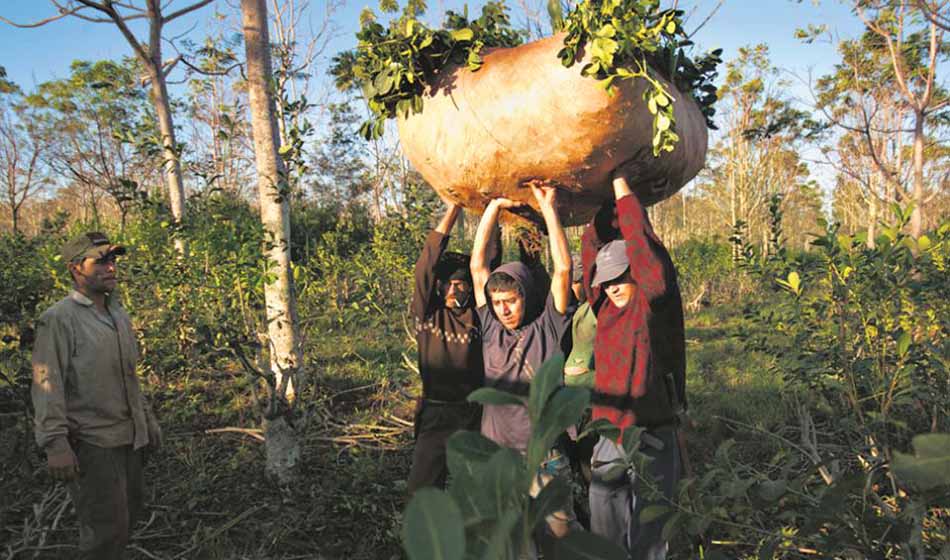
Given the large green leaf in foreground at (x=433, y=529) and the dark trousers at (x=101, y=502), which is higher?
the large green leaf in foreground at (x=433, y=529)

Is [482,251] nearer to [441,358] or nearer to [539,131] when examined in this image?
[441,358]

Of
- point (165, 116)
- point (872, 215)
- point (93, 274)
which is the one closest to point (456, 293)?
point (93, 274)

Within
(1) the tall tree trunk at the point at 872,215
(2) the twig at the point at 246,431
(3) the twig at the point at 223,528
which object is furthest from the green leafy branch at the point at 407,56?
(2) the twig at the point at 246,431

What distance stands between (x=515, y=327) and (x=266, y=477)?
6.33 feet


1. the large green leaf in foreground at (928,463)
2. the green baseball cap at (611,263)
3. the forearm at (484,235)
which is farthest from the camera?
the forearm at (484,235)

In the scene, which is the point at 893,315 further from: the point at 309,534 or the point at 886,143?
the point at 886,143

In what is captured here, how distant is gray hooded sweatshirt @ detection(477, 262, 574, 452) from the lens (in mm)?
2191

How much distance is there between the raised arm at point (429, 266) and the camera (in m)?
2.48

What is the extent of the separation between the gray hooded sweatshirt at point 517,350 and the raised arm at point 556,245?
0.27 ft

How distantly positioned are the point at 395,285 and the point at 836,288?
5153mm

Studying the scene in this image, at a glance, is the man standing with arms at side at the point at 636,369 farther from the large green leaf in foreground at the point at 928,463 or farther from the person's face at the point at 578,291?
the large green leaf in foreground at the point at 928,463

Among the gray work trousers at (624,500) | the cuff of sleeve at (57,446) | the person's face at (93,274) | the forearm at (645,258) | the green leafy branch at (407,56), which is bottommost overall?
the gray work trousers at (624,500)

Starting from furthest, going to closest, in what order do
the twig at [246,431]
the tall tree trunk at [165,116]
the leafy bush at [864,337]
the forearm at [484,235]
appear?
the tall tree trunk at [165,116], the twig at [246,431], the forearm at [484,235], the leafy bush at [864,337]

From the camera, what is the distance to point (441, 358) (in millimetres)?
2447
